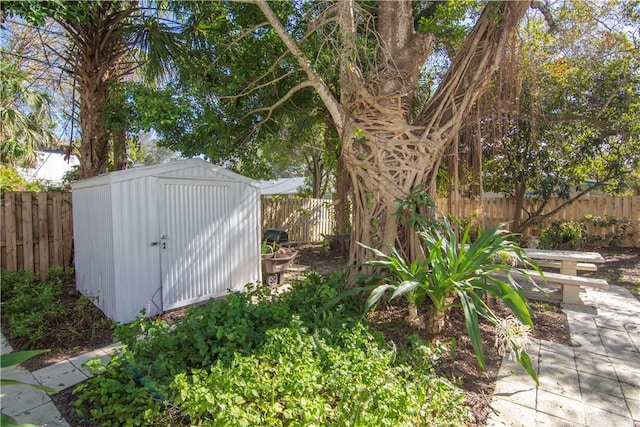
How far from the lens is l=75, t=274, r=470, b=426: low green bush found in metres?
1.79

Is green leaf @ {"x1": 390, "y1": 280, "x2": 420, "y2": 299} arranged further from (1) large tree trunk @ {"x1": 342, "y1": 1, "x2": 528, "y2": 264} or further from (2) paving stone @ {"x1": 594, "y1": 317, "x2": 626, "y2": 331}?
(2) paving stone @ {"x1": 594, "y1": 317, "x2": 626, "y2": 331}

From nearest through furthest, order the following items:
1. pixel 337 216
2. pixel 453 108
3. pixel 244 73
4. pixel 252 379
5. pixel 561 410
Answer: pixel 252 379 → pixel 561 410 → pixel 453 108 → pixel 244 73 → pixel 337 216

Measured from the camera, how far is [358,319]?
9.40 ft

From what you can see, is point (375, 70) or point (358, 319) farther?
point (375, 70)

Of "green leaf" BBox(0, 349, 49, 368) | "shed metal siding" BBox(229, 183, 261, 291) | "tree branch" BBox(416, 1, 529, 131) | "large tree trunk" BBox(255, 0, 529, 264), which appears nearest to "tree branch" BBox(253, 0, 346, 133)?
"large tree trunk" BBox(255, 0, 529, 264)

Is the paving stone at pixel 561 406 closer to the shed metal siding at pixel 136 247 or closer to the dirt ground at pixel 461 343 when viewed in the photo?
the dirt ground at pixel 461 343

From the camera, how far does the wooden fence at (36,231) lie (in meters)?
4.99

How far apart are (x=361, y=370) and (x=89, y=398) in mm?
1827

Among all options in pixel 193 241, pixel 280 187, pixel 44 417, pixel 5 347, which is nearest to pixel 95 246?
pixel 193 241

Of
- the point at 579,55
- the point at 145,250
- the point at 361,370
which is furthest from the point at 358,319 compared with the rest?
the point at 579,55

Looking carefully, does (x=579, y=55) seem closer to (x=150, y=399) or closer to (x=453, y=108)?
(x=453, y=108)

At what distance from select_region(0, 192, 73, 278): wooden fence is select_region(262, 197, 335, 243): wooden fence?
5122 mm

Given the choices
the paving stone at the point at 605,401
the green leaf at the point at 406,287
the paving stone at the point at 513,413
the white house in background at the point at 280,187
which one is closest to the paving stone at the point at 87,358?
the green leaf at the point at 406,287

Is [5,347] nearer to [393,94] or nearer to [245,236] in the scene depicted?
[245,236]
